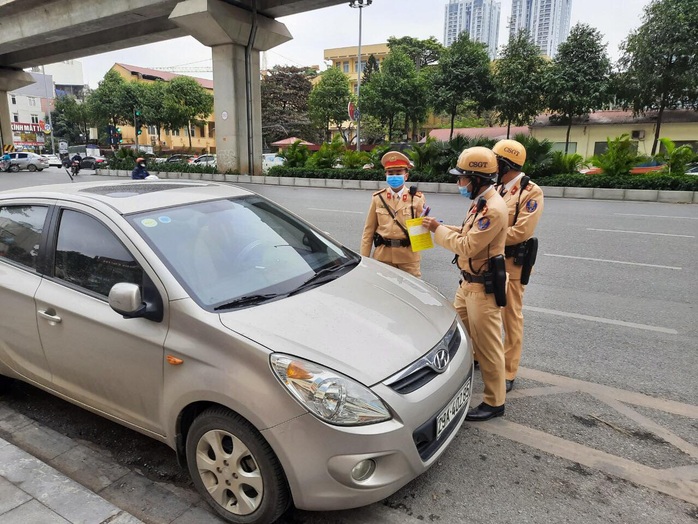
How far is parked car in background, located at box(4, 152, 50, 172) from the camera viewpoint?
34219 millimetres

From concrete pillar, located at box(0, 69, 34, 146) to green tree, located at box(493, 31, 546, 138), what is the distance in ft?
103

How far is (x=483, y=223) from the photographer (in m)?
3.00

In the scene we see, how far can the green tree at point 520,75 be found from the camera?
31859 millimetres

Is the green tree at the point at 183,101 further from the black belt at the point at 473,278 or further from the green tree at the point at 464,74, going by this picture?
the black belt at the point at 473,278

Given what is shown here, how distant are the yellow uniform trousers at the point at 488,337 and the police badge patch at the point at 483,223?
0.38m

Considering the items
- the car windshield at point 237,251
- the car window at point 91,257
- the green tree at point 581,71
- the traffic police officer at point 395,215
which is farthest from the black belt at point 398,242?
the green tree at point 581,71

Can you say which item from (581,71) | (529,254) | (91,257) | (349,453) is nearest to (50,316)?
(91,257)

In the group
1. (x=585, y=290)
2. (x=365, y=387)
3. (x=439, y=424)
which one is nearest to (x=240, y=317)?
(x=365, y=387)

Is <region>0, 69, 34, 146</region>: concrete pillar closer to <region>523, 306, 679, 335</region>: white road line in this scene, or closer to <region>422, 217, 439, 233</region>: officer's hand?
<region>523, 306, 679, 335</region>: white road line

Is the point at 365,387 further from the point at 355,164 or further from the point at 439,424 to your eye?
the point at 355,164

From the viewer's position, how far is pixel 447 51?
3444 centimetres

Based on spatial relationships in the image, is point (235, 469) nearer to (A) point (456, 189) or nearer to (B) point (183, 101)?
(A) point (456, 189)

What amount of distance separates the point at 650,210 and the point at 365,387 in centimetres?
1346

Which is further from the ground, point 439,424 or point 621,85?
point 621,85
